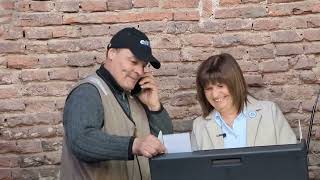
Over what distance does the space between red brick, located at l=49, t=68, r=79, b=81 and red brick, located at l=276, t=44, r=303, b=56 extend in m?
1.33

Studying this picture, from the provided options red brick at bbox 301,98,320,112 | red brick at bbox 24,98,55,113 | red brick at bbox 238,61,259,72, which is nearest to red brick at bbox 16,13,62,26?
red brick at bbox 24,98,55,113

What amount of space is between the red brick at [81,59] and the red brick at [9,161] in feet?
2.41

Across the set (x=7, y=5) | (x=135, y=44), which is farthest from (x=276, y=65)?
(x=7, y=5)

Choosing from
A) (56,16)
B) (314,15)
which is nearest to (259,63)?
(314,15)

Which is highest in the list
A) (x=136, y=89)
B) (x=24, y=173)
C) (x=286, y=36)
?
(x=286, y=36)

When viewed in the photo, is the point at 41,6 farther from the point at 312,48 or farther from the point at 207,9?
the point at 312,48

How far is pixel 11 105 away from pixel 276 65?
5.79 ft

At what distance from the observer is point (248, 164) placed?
2443 millimetres

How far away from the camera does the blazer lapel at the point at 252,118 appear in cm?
353

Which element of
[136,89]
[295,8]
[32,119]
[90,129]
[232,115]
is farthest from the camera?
[32,119]

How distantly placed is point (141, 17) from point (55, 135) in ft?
3.19

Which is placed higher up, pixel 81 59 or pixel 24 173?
pixel 81 59

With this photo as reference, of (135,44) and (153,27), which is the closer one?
(135,44)

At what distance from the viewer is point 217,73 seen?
11.8 ft
